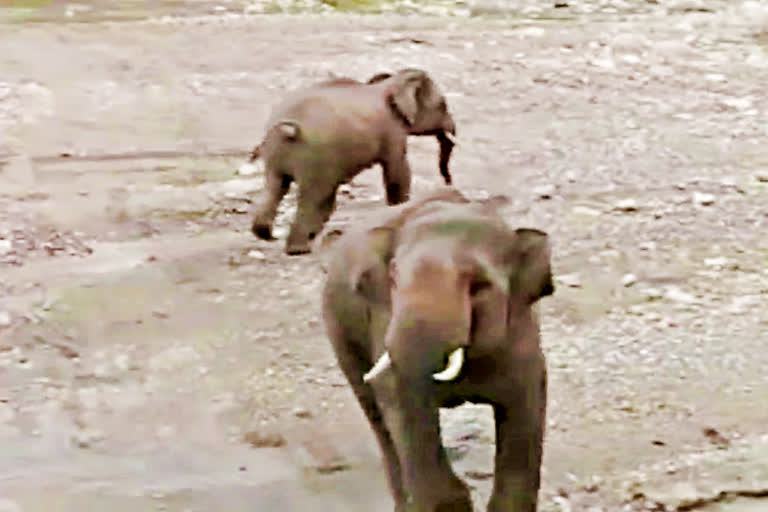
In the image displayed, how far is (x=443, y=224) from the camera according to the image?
252 centimetres

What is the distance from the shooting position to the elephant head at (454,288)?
2354 millimetres

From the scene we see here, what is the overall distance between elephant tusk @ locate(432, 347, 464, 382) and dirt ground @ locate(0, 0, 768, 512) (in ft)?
3.44

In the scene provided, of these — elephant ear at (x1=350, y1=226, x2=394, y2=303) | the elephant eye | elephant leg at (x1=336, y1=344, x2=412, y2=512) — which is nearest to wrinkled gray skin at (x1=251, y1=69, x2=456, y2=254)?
elephant leg at (x1=336, y1=344, x2=412, y2=512)

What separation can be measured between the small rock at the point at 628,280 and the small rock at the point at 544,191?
26.2 inches

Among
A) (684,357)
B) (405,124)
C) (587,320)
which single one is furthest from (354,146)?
(684,357)

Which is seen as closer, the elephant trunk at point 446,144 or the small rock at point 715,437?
the small rock at point 715,437

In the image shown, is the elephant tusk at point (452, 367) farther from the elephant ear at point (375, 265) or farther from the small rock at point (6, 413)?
the small rock at point (6, 413)

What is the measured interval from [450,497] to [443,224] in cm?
46

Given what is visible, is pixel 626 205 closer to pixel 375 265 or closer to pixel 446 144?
pixel 446 144

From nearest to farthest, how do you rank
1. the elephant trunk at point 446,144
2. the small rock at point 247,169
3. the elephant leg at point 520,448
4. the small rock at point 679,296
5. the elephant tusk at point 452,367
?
the elephant tusk at point 452,367 < the elephant leg at point 520,448 < the small rock at point 679,296 < the elephant trunk at point 446,144 < the small rock at point 247,169

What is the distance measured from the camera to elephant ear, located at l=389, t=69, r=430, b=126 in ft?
14.7

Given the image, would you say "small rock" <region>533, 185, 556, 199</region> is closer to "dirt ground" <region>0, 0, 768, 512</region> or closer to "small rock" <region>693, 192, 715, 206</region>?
"dirt ground" <region>0, 0, 768, 512</region>

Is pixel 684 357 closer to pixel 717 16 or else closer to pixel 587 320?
pixel 587 320

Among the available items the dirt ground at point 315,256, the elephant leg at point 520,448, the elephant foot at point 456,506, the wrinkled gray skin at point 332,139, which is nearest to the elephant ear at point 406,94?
the wrinkled gray skin at point 332,139
